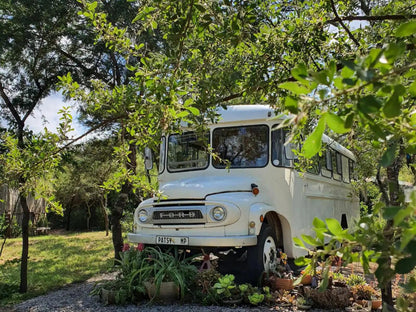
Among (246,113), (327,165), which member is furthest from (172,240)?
(327,165)

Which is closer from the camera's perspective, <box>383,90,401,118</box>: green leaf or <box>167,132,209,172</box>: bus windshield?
<box>383,90,401,118</box>: green leaf

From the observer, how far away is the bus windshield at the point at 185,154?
6023 millimetres

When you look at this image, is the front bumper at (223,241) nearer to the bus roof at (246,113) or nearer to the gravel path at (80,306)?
the gravel path at (80,306)

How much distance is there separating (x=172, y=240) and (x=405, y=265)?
444cm

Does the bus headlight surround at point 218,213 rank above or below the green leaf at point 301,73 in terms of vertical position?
below

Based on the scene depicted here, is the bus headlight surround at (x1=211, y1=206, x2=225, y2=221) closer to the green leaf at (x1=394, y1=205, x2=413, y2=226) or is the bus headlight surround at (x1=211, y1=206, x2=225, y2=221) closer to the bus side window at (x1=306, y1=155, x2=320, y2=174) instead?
the bus side window at (x1=306, y1=155, x2=320, y2=174)

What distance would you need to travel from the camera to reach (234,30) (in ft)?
6.09

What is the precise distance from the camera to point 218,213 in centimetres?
497

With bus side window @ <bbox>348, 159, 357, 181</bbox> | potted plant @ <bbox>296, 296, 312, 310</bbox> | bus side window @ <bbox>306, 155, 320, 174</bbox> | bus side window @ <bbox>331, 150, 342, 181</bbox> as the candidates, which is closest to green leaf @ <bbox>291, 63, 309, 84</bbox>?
bus side window @ <bbox>306, 155, 320, 174</bbox>

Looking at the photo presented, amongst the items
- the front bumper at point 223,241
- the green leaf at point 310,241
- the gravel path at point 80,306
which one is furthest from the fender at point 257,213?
the green leaf at point 310,241

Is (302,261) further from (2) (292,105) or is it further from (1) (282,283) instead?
(1) (282,283)

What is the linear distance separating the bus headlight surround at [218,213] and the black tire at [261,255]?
0.59m

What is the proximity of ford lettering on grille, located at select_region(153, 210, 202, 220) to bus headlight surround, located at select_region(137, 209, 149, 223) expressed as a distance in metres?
0.17

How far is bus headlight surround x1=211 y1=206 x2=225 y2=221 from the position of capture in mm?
4935
